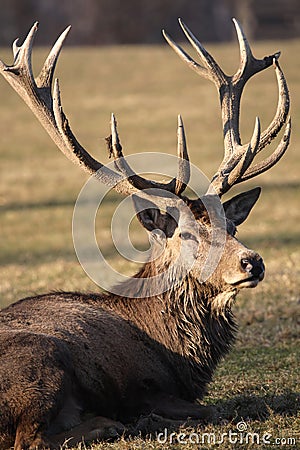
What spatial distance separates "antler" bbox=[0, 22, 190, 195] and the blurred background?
4257 centimetres

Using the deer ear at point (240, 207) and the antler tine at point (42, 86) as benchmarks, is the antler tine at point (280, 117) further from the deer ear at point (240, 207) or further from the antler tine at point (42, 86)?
the antler tine at point (42, 86)

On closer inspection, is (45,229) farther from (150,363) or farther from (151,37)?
(151,37)

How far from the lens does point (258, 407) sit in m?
6.35

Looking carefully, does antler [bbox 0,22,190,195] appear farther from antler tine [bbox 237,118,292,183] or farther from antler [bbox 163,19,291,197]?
antler tine [bbox 237,118,292,183]

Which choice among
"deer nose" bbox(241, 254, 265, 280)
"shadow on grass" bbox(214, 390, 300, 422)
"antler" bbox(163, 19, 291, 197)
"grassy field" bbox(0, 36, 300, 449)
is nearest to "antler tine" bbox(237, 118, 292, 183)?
"antler" bbox(163, 19, 291, 197)

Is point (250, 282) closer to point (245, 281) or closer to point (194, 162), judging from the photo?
point (245, 281)

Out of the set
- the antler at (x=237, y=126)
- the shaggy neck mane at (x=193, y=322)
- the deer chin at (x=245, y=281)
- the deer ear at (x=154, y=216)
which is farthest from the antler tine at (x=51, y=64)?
the deer chin at (x=245, y=281)

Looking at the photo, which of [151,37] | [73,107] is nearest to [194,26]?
[151,37]

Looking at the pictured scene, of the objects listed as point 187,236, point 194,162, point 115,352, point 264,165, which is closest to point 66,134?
point 187,236

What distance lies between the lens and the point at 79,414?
592 centimetres

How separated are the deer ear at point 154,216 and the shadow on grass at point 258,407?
1242mm

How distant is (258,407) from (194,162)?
19.1 meters

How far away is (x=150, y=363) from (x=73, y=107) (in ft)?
93.6

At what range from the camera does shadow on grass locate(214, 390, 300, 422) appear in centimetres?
624
